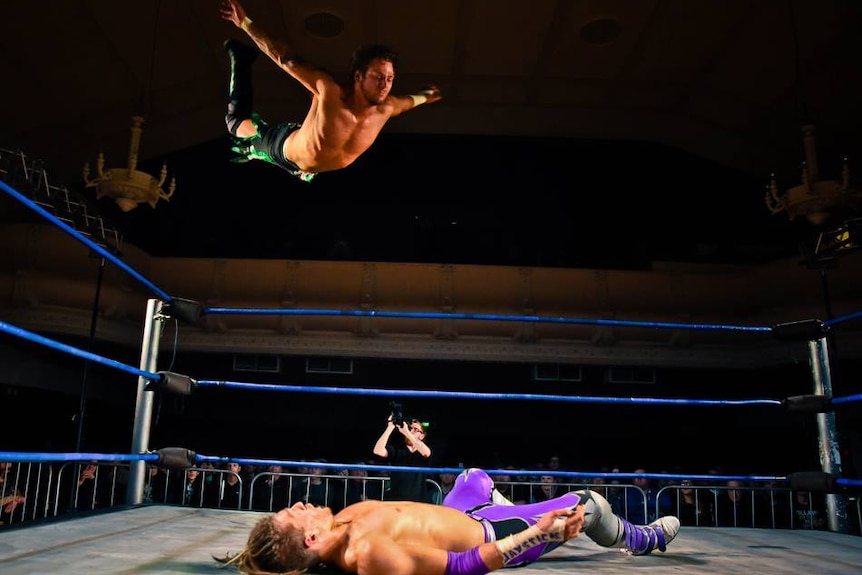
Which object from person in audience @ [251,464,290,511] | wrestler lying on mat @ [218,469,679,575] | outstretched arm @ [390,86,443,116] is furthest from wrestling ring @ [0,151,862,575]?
person in audience @ [251,464,290,511]

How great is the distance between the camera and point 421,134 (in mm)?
8695

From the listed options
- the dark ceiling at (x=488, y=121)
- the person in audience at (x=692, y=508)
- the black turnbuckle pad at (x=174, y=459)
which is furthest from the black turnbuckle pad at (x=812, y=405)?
the dark ceiling at (x=488, y=121)

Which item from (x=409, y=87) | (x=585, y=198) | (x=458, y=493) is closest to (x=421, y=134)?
(x=409, y=87)

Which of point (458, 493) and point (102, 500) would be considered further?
point (102, 500)

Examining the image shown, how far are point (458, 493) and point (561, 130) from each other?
690cm

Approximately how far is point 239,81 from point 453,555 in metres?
1.99

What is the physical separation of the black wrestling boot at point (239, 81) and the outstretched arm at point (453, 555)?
1.79 meters

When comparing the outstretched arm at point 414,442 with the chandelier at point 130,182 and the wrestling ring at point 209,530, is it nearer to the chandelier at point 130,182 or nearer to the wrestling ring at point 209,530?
the wrestling ring at point 209,530

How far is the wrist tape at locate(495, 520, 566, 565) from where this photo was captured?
5.07 ft

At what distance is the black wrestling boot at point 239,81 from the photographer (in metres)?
2.50

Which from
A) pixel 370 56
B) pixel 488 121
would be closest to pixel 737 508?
pixel 488 121

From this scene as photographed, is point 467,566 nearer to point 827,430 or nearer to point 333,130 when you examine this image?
point 333,130

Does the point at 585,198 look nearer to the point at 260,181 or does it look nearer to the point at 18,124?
the point at 260,181

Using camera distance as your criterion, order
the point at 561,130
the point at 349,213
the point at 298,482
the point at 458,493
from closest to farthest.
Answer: the point at 458,493
the point at 298,482
the point at 561,130
the point at 349,213
